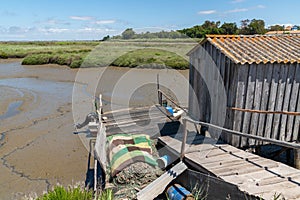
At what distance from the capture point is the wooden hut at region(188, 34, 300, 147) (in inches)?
258

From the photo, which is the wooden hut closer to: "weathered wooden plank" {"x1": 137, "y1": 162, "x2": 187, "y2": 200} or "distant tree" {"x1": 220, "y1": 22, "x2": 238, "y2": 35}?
"weathered wooden plank" {"x1": 137, "y1": 162, "x2": 187, "y2": 200}

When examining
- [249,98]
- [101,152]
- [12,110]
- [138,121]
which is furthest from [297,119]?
[12,110]

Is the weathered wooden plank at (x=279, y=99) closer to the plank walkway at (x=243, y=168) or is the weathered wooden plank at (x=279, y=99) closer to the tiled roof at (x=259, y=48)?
the tiled roof at (x=259, y=48)

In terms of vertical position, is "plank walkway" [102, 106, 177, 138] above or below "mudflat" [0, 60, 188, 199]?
above

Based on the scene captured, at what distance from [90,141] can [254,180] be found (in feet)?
24.8

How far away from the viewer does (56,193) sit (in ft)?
14.7

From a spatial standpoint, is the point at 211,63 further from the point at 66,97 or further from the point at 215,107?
the point at 66,97

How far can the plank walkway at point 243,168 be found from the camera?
16.0ft

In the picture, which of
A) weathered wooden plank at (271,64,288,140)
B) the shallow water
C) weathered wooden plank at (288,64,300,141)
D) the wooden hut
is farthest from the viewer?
the shallow water

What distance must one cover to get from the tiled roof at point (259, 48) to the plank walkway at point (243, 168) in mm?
2391

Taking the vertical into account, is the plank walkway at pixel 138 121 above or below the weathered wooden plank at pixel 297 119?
below

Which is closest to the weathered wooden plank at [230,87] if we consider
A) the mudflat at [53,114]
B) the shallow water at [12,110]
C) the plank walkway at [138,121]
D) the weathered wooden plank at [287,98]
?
the weathered wooden plank at [287,98]

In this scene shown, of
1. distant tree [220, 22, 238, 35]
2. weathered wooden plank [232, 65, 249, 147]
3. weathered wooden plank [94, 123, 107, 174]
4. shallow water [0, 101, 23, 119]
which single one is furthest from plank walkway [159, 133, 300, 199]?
distant tree [220, 22, 238, 35]

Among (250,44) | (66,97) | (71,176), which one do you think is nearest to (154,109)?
(71,176)
